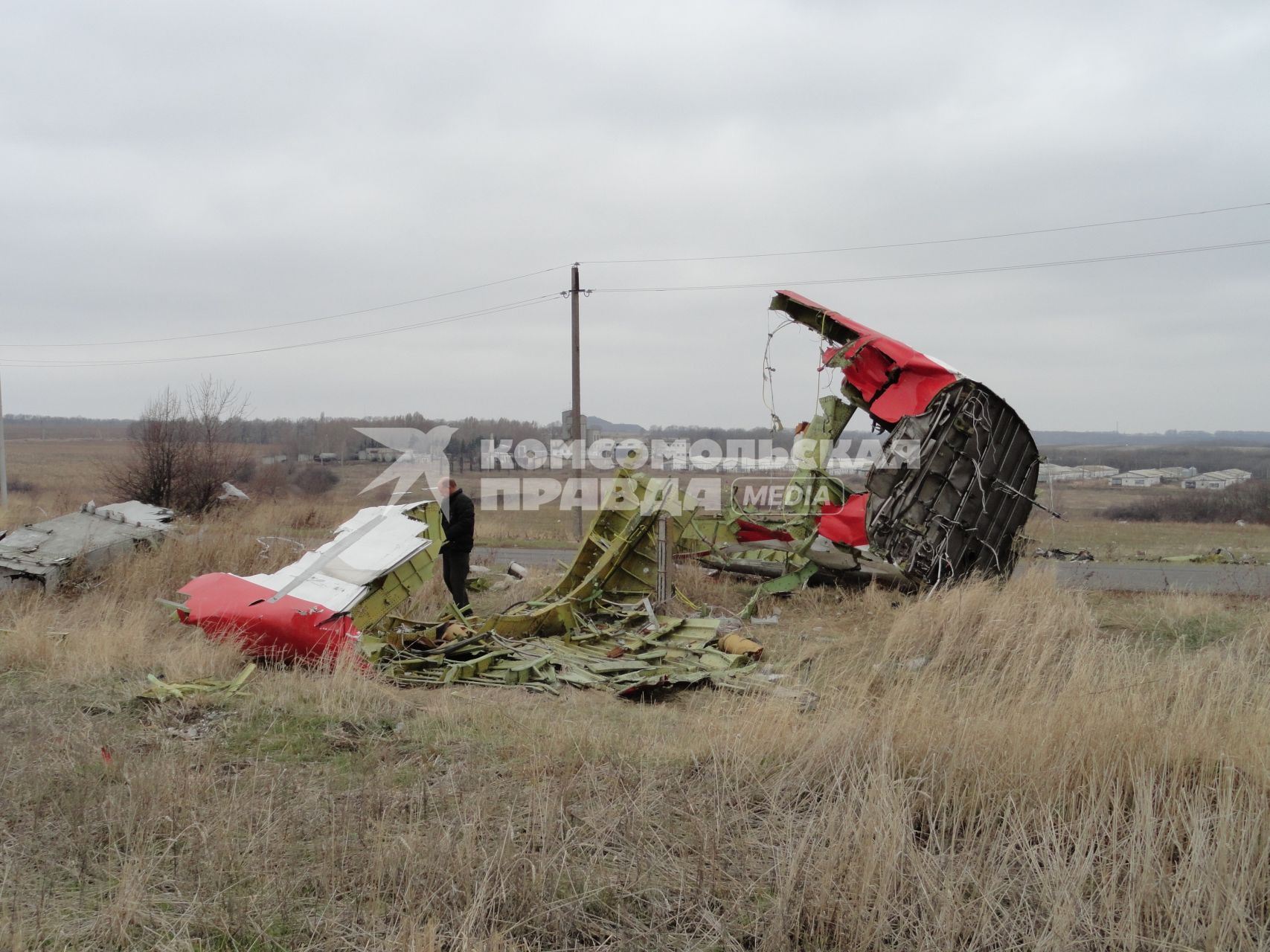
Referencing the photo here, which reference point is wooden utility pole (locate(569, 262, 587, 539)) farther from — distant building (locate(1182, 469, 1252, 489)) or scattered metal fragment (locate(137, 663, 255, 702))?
distant building (locate(1182, 469, 1252, 489))

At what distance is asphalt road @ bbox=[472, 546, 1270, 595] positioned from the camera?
12266 millimetres

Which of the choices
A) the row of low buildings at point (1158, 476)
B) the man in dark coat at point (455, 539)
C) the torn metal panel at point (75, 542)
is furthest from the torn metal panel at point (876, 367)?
the row of low buildings at point (1158, 476)

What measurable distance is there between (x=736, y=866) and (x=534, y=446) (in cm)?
1873

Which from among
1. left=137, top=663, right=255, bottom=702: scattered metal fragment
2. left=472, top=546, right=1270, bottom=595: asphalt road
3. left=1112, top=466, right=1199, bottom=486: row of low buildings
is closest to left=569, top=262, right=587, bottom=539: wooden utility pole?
left=472, top=546, right=1270, bottom=595: asphalt road

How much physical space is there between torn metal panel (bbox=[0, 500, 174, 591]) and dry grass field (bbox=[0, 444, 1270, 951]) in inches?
166

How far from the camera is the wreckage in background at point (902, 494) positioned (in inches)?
399

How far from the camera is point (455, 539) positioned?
1003 centimetres

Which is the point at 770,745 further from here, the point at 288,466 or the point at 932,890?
the point at 288,466

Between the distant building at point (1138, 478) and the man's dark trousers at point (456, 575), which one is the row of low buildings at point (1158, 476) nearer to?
the distant building at point (1138, 478)

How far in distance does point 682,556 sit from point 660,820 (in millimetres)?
7866

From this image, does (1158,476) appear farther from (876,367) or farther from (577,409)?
(876,367)

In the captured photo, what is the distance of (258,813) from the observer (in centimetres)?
386

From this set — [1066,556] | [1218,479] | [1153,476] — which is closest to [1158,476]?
[1153,476]

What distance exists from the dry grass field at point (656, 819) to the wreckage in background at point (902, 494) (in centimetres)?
413
